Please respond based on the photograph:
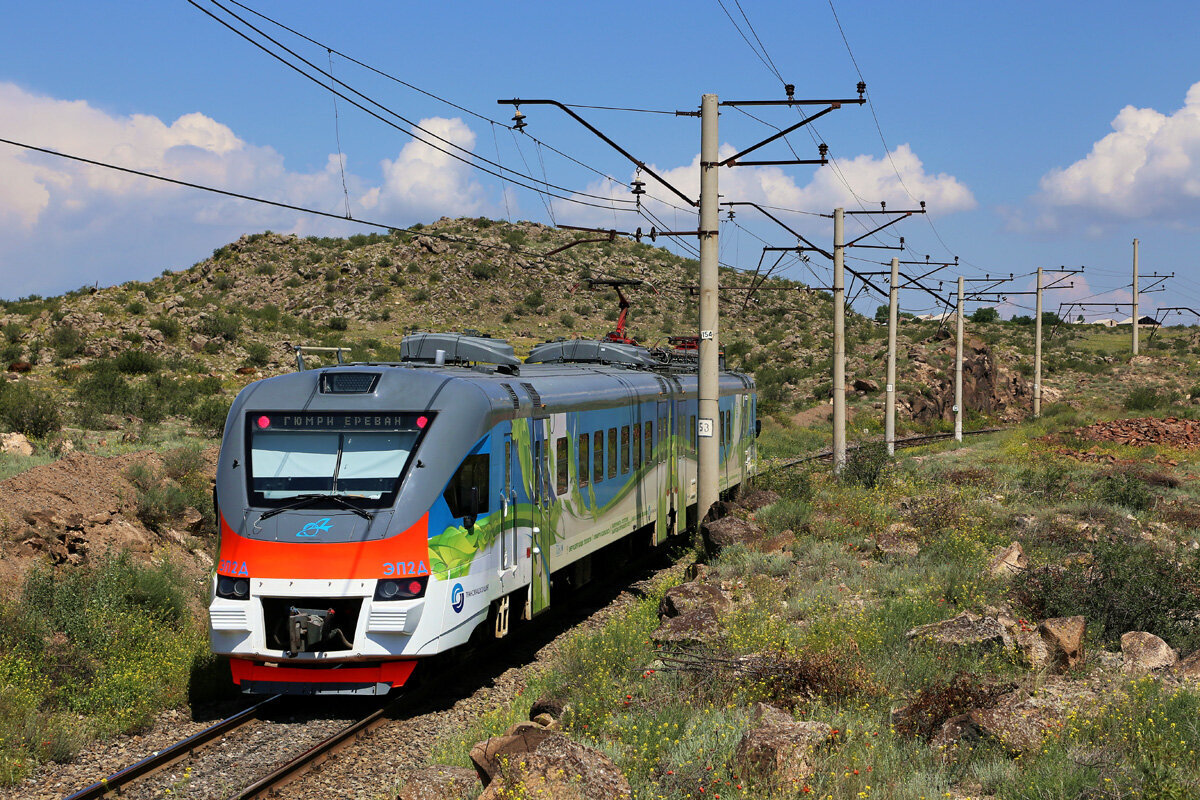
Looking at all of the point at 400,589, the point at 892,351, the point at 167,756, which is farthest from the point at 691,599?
the point at 892,351

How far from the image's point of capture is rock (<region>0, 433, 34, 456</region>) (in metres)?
18.7

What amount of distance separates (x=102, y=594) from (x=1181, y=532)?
54.3 feet

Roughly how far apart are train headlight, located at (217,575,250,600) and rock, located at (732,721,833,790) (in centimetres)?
492

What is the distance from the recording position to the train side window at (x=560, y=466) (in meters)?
13.1

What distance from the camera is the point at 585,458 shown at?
14352mm

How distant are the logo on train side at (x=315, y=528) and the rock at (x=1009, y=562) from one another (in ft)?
27.4

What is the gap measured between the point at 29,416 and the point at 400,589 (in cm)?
1471

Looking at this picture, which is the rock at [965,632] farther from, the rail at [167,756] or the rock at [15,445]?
the rock at [15,445]

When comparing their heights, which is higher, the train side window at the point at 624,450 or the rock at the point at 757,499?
the train side window at the point at 624,450

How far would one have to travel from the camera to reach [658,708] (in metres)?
8.81

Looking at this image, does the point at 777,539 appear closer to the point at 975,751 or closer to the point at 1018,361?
the point at 975,751

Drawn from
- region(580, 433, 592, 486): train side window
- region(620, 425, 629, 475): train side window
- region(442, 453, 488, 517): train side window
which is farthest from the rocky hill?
region(442, 453, 488, 517): train side window

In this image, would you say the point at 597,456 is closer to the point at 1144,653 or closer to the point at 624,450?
the point at 624,450

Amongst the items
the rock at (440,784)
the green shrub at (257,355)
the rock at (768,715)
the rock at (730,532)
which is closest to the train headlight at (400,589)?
the rock at (440,784)
